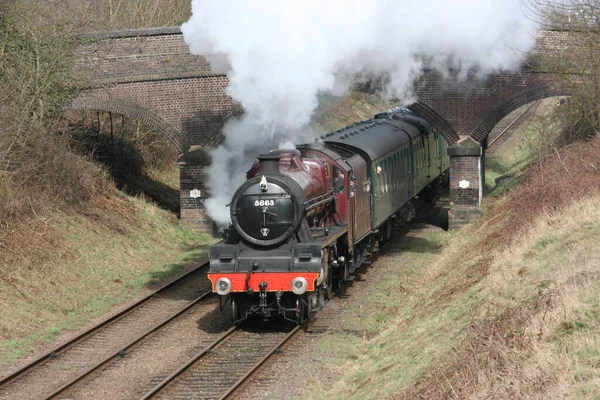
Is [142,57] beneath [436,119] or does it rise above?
above

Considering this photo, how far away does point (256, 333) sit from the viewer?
15.0 meters

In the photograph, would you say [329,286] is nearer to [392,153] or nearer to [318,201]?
[318,201]

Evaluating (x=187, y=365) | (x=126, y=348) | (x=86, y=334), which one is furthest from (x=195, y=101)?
(x=187, y=365)

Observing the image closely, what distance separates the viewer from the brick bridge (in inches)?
1014

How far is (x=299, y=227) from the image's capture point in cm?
1435

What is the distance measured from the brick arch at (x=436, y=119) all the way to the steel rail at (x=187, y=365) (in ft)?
42.5

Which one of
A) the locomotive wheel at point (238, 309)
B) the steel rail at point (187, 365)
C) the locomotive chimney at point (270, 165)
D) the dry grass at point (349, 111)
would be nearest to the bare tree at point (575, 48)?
the locomotive chimney at point (270, 165)

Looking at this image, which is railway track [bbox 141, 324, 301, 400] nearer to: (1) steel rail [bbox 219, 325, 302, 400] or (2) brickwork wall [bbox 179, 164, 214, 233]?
(1) steel rail [bbox 219, 325, 302, 400]

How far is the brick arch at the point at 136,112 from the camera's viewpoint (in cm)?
2672

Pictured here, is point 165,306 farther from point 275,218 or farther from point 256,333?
point 275,218

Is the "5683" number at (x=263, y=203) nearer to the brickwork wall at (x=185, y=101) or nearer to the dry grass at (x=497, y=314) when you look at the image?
the dry grass at (x=497, y=314)

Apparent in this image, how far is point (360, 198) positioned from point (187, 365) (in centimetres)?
660

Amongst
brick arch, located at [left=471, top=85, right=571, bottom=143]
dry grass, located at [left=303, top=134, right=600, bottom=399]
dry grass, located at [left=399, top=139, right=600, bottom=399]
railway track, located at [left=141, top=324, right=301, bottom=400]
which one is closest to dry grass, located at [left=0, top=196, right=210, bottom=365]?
railway track, located at [left=141, top=324, right=301, bottom=400]

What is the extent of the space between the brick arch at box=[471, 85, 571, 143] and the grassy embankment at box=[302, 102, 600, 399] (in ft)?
7.59
